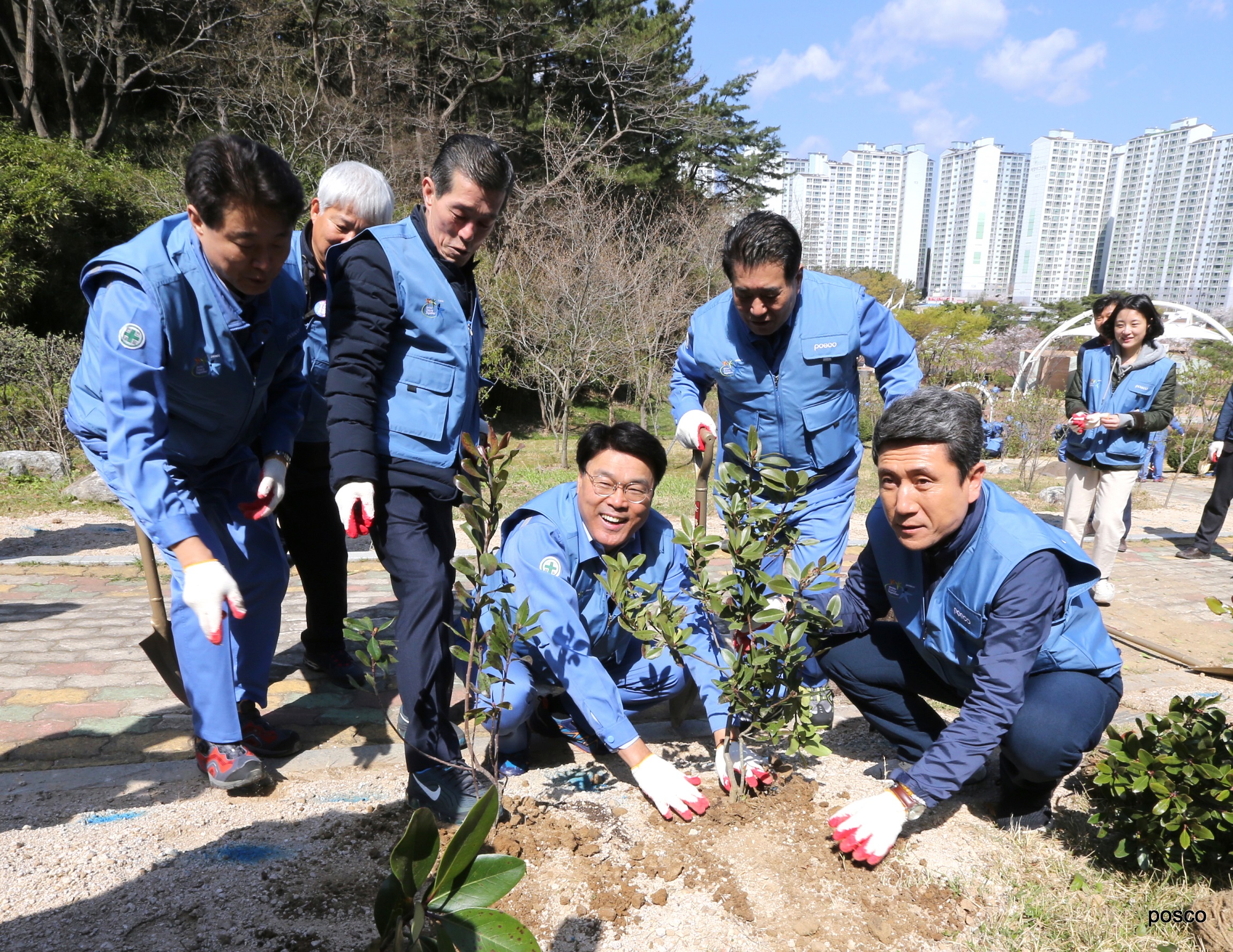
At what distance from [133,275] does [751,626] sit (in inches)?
71.8

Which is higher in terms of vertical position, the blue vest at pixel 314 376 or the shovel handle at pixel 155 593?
the blue vest at pixel 314 376

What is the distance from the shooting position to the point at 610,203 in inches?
684

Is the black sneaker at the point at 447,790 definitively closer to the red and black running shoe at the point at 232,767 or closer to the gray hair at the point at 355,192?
the red and black running shoe at the point at 232,767

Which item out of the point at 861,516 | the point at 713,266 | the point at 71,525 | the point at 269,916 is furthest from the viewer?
the point at 713,266

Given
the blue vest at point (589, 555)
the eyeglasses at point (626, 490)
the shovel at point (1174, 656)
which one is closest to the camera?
the eyeglasses at point (626, 490)

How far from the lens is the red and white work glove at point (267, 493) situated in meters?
2.46

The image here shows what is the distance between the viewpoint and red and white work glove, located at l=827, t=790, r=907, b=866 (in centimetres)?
201

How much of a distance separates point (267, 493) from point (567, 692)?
3.64 ft

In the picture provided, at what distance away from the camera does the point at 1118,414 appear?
4.86 m

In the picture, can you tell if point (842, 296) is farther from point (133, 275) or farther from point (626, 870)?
point (133, 275)

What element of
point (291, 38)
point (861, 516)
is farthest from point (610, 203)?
point (861, 516)

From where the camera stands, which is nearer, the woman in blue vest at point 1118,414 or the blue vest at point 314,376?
the blue vest at point 314,376

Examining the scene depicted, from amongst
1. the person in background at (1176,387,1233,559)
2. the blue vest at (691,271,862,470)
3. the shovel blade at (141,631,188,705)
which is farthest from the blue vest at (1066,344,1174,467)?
the shovel blade at (141,631,188,705)

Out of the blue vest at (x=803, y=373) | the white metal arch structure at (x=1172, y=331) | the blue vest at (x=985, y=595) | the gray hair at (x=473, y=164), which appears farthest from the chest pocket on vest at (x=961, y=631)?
the white metal arch structure at (x=1172, y=331)
